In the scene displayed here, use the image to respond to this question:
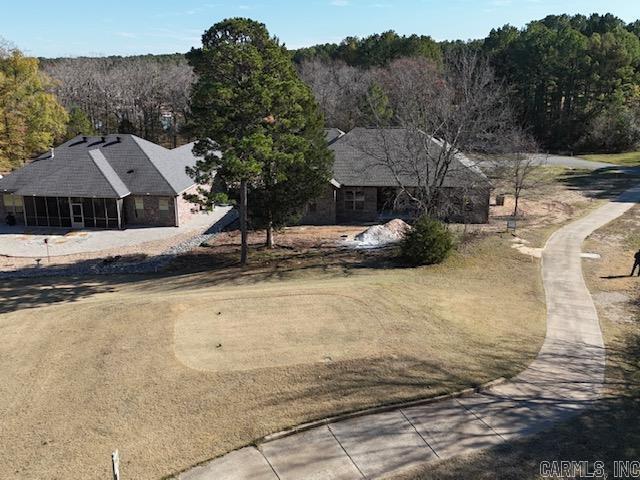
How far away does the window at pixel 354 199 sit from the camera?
34750 millimetres

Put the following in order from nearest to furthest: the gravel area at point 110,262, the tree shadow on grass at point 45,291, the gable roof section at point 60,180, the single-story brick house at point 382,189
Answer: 1. the tree shadow on grass at point 45,291
2. the gravel area at point 110,262
3. the single-story brick house at point 382,189
4. the gable roof section at point 60,180

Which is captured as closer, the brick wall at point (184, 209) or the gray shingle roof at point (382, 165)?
the gray shingle roof at point (382, 165)

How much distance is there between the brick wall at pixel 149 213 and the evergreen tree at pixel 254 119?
9.14 metres

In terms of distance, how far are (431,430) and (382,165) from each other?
25.1 meters

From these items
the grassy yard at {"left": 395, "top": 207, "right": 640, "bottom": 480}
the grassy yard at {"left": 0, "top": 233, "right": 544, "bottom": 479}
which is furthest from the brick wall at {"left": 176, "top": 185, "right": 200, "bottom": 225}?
the grassy yard at {"left": 395, "top": 207, "right": 640, "bottom": 480}

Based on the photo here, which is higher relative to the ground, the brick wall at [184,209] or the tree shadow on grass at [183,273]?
the brick wall at [184,209]

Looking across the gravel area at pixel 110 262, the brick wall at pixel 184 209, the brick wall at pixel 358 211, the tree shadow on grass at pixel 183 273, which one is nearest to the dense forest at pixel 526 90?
the brick wall at pixel 358 211

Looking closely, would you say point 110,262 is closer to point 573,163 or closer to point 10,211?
point 10,211

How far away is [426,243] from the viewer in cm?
2412

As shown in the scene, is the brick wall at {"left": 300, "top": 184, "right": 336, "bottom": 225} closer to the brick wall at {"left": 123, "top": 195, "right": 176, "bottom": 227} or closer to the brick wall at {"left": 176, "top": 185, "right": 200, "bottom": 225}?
the brick wall at {"left": 176, "top": 185, "right": 200, "bottom": 225}

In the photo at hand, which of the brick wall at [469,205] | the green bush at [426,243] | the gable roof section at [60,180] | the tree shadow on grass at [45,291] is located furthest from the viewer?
the gable roof section at [60,180]

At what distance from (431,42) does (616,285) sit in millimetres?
65265

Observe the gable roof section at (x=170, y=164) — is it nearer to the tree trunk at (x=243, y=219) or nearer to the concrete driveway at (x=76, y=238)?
the concrete driveway at (x=76, y=238)

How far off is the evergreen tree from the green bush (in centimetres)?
533
